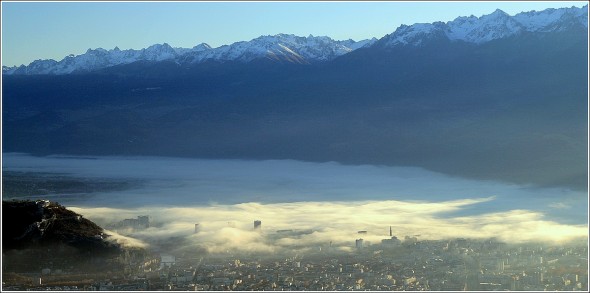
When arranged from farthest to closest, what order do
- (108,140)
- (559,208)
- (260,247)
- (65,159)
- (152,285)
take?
(108,140) → (65,159) → (559,208) → (260,247) → (152,285)

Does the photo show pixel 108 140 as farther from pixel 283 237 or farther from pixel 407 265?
pixel 407 265

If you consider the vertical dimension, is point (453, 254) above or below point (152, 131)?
below

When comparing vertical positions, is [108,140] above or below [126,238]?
above

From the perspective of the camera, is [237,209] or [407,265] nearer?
[407,265]

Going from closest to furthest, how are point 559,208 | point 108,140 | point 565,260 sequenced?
point 565,260
point 559,208
point 108,140

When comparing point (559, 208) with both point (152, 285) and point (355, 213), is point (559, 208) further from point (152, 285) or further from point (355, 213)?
point (152, 285)

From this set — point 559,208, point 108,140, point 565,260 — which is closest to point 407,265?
point 565,260

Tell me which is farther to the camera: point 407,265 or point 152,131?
point 152,131

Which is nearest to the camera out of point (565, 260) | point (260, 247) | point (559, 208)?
point (565, 260)

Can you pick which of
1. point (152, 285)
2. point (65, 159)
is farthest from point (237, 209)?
point (65, 159)
